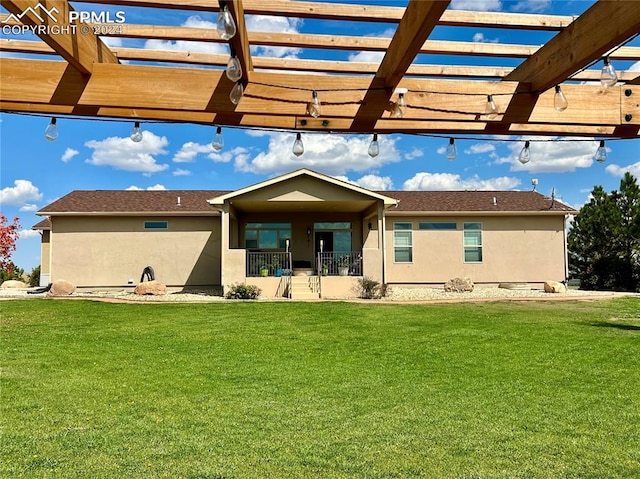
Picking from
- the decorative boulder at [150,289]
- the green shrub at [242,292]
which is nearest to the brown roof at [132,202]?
the decorative boulder at [150,289]

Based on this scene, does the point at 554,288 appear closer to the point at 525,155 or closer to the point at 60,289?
the point at 525,155

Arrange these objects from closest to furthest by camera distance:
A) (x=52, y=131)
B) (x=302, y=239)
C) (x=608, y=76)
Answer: (x=608, y=76), (x=52, y=131), (x=302, y=239)

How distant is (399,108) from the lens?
3066 millimetres

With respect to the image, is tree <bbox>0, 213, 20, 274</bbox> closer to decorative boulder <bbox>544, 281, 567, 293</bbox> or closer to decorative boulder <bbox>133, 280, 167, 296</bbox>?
decorative boulder <bbox>133, 280, 167, 296</bbox>

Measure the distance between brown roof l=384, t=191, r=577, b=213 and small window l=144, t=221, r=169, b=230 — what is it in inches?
367

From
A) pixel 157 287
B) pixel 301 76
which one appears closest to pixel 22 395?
pixel 301 76

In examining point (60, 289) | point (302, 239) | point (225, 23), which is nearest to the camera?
point (225, 23)

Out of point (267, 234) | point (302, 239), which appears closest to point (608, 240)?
point (302, 239)

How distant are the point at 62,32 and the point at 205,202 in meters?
19.0

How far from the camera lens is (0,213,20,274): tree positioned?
83.8 feet

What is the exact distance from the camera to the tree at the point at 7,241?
25.5 meters

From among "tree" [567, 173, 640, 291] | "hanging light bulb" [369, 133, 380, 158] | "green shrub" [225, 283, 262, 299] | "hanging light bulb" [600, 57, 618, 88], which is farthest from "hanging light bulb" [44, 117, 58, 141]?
"tree" [567, 173, 640, 291]

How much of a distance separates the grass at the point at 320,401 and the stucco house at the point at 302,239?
8740 mm

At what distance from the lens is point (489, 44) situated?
3.32 m
